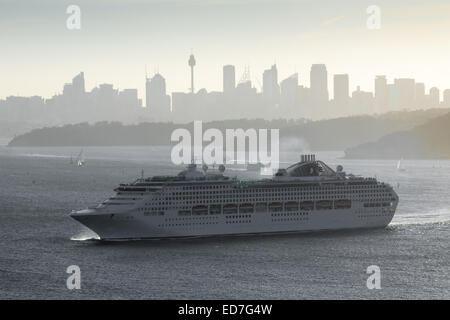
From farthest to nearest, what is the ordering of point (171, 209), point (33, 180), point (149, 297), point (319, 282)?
point (33, 180) < point (171, 209) < point (319, 282) < point (149, 297)

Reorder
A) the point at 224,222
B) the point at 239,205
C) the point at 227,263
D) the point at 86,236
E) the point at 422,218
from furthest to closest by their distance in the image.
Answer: the point at 422,218
the point at 239,205
the point at 224,222
the point at 86,236
the point at 227,263

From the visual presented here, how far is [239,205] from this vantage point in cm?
5031

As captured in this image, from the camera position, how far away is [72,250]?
4416 cm

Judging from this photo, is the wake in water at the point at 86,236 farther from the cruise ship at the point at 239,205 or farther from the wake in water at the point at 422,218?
the wake in water at the point at 422,218

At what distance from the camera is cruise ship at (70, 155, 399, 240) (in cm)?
4716

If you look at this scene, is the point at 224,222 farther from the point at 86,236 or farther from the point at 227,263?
the point at 227,263

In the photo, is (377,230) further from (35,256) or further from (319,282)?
(35,256)

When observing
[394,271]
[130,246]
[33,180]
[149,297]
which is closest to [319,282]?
[394,271]

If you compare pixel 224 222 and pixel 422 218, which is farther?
pixel 422 218

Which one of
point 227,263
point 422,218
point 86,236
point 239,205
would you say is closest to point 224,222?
point 239,205

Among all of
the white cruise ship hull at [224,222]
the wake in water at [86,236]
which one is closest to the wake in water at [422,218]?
the white cruise ship hull at [224,222]

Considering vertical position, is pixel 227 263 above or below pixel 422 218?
below

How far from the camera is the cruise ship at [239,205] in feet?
155
